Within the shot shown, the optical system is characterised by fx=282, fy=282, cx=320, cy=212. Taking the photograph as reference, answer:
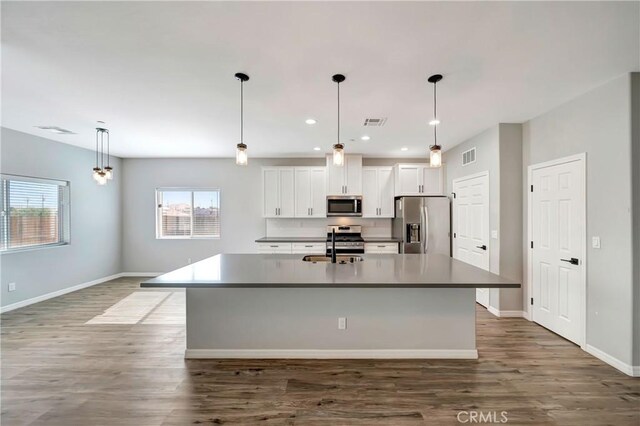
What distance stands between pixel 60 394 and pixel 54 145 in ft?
14.3

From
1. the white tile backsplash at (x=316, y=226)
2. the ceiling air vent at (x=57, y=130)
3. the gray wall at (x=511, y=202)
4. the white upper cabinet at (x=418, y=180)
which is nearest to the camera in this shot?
the gray wall at (x=511, y=202)

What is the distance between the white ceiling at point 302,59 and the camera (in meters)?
1.75

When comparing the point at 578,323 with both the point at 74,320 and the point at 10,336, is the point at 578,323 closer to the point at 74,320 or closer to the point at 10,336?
the point at 74,320

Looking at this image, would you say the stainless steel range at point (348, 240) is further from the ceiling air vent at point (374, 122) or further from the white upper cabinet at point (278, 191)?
the ceiling air vent at point (374, 122)

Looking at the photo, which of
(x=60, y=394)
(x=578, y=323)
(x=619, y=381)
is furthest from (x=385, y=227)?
(x=60, y=394)

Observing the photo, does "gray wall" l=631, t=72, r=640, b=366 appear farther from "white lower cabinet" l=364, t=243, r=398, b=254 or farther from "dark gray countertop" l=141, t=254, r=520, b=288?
"white lower cabinet" l=364, t=243, r=398, b=254

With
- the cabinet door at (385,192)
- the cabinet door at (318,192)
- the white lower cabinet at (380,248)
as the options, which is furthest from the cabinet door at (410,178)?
the cabinet door at (318,192)

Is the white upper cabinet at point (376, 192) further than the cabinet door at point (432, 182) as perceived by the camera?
Yes

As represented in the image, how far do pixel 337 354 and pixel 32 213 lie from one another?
17.5 ft

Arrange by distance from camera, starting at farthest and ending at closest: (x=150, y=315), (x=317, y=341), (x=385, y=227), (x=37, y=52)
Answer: (x=385, y=227), (x=150, y=315), (x=317, y=341), (x=37, y=52)

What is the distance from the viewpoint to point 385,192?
227 inches

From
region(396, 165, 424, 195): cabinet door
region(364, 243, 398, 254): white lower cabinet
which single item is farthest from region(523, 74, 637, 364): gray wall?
region(364, 243, 398, 254): white lower cabinet

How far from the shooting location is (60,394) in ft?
7.47

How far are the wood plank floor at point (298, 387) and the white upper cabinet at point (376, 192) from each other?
301 centimetres
